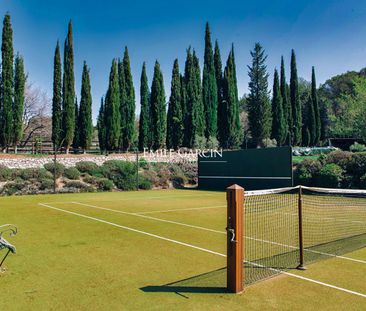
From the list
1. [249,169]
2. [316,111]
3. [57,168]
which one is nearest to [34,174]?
[57,168]

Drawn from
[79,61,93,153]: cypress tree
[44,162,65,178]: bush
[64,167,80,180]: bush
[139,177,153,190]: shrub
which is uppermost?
[79,61,93,153]: cypress tree

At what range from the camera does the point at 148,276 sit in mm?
5285

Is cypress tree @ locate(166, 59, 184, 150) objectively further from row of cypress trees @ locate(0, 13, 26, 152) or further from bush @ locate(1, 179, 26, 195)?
bush @ locate(1, 179, 26, 195)

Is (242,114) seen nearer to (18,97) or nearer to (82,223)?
(18,97)

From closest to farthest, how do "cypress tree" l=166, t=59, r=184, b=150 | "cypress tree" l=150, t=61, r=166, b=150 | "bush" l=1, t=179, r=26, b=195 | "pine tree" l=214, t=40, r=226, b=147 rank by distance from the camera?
"bush" l=1, t=179, r=26, b=195
"cypress tree" l=150, t=61, r=166, b=150
"cypress tree" l=166, t=59, r=184, b=150
"pine tree" l=214, t=40, r=226, b=147

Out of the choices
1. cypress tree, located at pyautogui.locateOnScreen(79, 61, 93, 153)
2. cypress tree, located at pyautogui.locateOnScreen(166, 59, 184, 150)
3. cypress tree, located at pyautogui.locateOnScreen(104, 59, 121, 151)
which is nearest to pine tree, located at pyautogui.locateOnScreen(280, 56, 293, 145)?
cypress tree, located at pyautogui.locateOnScreen(166, 59, 184, 150)

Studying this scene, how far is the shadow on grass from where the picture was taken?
461cm

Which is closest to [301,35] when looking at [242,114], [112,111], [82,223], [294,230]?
[294,230]

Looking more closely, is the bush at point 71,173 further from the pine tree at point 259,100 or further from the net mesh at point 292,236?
the pine tree at point 259,100

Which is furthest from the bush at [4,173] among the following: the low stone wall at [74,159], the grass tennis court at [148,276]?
the grass tennis court at [148,276]

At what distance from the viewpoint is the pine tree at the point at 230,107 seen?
1626 inches

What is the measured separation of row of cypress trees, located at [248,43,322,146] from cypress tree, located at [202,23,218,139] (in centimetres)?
757

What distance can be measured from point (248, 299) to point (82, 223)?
23.4 feet

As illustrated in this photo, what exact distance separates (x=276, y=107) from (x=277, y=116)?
1.15 m
